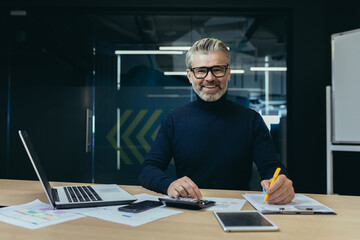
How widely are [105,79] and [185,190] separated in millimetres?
2739

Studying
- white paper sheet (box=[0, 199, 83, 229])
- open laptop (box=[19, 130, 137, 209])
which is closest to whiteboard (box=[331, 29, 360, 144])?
open laptop (box=[19, 130, 137, 209])

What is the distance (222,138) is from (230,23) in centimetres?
216

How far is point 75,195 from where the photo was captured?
47.6 inches

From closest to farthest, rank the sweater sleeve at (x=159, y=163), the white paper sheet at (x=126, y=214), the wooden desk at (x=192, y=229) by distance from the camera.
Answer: the wooden desk at (x=192, y=229), the white paper sheet at (x=126, y=214), the sweater sleeve at (x=159, y=163)

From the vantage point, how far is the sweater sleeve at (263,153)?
1644mm

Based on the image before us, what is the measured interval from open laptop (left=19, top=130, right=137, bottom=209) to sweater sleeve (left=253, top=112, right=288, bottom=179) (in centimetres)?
77

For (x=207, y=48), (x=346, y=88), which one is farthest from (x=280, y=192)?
(x=346, y=88)

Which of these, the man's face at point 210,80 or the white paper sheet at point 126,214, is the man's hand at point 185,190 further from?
the man's face at point 210,80

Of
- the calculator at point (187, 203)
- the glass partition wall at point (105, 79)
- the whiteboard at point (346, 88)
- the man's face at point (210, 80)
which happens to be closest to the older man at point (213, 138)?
the man's face at point (210, 80)

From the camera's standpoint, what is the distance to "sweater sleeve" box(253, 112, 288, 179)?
1.64 metres

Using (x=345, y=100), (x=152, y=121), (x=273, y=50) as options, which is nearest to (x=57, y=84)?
(x=152, y=121)

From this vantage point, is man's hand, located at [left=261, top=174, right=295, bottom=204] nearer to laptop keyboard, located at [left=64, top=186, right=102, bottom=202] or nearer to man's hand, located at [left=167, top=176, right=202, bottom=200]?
man's hand, located at [left=167, top=176, right=202, bottom=200]

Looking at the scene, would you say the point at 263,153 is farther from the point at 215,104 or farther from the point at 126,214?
the point at 126,214

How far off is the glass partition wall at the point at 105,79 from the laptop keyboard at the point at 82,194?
228 centimetres
